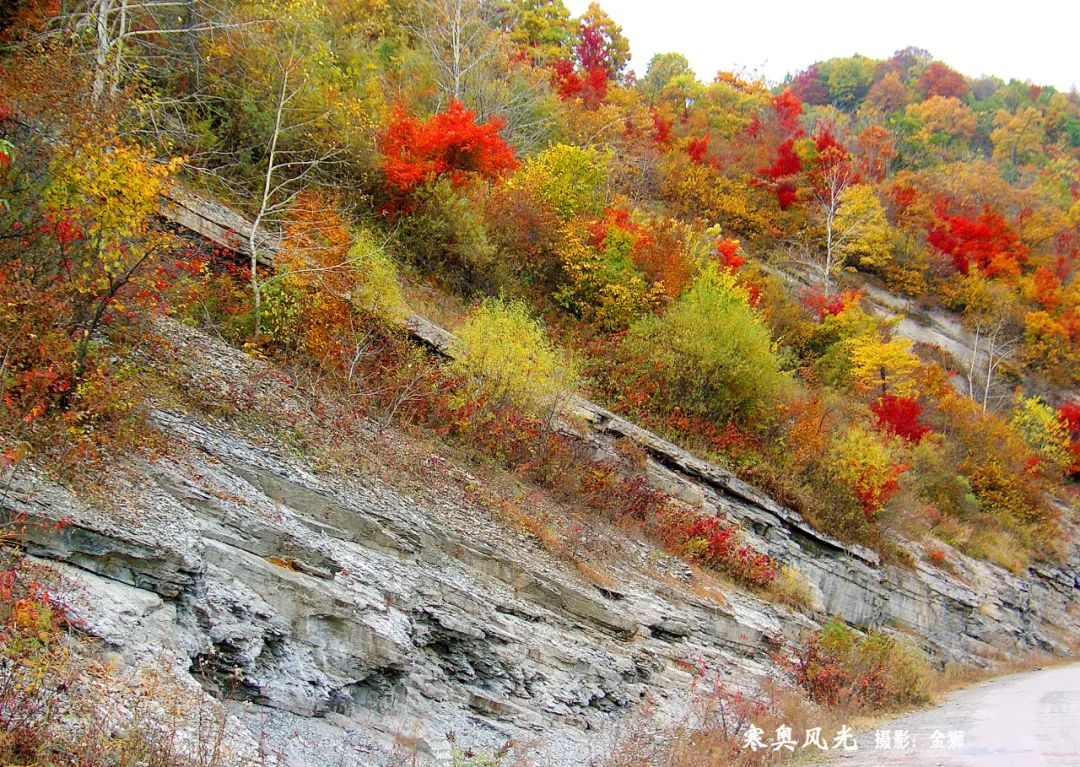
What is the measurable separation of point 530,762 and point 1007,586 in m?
20.4

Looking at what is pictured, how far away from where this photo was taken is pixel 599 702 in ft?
26.4

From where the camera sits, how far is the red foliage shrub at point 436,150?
17.2 m

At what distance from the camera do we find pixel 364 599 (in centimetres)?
672

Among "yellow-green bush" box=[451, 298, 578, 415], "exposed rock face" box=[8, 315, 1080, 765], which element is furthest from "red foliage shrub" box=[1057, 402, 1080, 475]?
"yellow-green bush" box=[451, 298, 578, 415]

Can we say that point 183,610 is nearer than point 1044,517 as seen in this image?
Yes

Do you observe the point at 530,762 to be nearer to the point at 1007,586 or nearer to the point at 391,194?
the point at 391,194

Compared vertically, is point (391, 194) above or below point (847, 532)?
above

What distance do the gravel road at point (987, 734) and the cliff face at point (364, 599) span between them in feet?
6.72

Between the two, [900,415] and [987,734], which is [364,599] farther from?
[900,415]

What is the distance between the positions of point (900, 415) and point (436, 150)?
17935 mm

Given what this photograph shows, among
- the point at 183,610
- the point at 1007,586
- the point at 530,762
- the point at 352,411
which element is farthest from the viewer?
the point at 1007,586

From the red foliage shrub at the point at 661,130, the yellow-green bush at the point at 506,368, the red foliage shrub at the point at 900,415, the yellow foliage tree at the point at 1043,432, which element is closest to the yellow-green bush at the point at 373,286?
the yellow-green bush at the point at 506,368

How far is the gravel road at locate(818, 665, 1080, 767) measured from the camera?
22.2ft

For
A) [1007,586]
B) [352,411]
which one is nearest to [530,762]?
[352,411]
